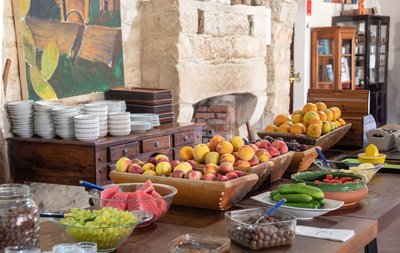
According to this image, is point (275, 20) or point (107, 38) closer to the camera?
point (107, 38)

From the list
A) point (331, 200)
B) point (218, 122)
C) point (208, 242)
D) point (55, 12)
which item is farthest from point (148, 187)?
point (218, 122)

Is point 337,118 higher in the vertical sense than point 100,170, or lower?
higher

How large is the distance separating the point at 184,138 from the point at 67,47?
107 centimetres

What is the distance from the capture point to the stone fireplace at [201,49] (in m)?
5.26

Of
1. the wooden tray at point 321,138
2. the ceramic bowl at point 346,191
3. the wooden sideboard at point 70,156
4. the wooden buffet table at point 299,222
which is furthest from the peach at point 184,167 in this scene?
the wooden sideboard at point 70,156

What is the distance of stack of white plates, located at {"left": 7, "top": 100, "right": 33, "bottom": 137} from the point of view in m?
4.02

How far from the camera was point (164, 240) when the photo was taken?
6.78ft

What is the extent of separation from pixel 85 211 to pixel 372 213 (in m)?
1.09

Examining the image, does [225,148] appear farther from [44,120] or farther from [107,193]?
[44,120]

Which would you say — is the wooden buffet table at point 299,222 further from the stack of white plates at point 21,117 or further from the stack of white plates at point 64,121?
the stack of white plates at point 21,117

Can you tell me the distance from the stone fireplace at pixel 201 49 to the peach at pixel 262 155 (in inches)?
98.6

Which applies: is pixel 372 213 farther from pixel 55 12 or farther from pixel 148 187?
pixel 55 12

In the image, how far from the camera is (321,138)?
3607 millimetres

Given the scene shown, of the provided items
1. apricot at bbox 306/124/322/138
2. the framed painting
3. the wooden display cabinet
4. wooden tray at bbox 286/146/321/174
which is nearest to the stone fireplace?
the framed painting
